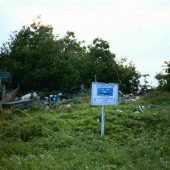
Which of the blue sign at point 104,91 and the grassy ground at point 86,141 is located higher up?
the blue sign at point 104,91

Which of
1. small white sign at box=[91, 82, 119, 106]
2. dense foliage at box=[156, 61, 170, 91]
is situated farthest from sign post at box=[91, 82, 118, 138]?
dense foliage at box=[156, 61, 170, 91]

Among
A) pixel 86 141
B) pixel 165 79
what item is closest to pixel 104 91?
pixel 86 141

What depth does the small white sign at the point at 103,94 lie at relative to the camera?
655 inches

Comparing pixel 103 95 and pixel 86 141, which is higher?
pixel 103 95

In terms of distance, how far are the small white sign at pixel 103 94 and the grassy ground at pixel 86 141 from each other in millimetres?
1039

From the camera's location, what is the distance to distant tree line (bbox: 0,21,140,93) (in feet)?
108

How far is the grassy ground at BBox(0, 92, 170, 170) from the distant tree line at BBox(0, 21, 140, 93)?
33.6ft

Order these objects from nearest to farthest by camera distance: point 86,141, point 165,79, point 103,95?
1. point 86,141
2. point 103,95
3. point 165,79

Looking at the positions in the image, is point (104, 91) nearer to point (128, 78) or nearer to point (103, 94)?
point (103, 94)

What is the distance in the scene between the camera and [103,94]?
55.1 ft

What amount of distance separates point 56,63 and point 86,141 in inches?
733

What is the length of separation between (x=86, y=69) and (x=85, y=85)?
3.71ft

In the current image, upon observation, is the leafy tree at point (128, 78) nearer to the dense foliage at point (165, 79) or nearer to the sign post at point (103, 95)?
the dense foliage at point (165, 79)

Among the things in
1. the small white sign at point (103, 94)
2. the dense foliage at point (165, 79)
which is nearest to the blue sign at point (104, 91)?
the small white sign at point (103, 94)
